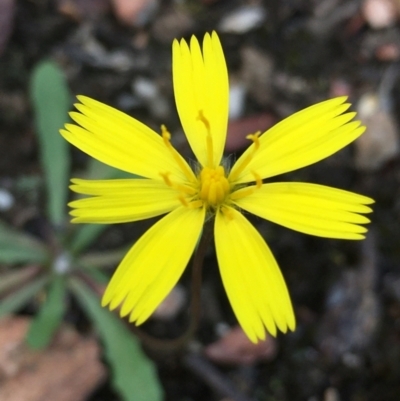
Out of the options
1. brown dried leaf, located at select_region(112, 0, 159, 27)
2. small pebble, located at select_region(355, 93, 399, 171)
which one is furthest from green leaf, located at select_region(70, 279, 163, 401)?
brown dried leaf, located at select_region(112, 0, 159, 27)

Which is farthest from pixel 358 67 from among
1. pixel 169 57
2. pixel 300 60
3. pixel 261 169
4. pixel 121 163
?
pixel 121 163

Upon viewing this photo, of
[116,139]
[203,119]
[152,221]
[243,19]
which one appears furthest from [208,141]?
[243,19]

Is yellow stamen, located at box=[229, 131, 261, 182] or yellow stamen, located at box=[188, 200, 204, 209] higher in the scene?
yellow stamen, located at box=[229, 131, 261, 182]

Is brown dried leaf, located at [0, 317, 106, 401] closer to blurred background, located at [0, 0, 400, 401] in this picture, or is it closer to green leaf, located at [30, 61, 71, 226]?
blurred background, located at [0, 0, 400, 401]

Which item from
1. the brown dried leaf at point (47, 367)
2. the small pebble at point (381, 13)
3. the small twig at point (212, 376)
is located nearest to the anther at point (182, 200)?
the small twig at point (212, 376)

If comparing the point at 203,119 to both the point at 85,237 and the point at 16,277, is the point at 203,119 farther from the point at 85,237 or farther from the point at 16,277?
the point at 16,277

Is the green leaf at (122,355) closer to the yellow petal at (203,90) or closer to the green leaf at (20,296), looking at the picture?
the green leaf at (20,296)

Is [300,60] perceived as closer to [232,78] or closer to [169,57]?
[232,78]
